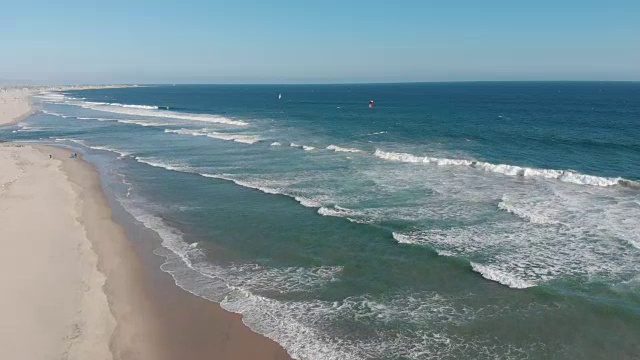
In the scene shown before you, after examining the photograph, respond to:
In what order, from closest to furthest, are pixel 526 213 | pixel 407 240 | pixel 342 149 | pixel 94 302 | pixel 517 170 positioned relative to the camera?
pixel 94 302 → pixel 407 240 → pixel 526 213 → pixel 517 170 → pixel 342 149

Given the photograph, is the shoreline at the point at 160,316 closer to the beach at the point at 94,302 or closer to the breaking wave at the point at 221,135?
the beach at the point at 94,302

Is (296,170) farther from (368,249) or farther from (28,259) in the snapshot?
(28,259)

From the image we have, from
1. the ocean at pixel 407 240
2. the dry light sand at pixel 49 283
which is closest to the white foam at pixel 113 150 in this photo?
the ocean at pixel 407 240

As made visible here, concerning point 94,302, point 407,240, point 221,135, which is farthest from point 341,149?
point 94,302

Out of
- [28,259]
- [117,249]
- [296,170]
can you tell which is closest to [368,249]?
[117,249]

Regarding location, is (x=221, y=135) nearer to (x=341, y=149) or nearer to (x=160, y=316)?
(x=341, y=149)

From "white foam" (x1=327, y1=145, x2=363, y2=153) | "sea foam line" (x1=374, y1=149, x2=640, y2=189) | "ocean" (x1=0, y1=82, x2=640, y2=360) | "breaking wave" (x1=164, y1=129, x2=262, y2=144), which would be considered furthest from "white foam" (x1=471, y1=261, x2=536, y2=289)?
"breaking wave" (x1=164, y1=129, x2=262, y2=144)
